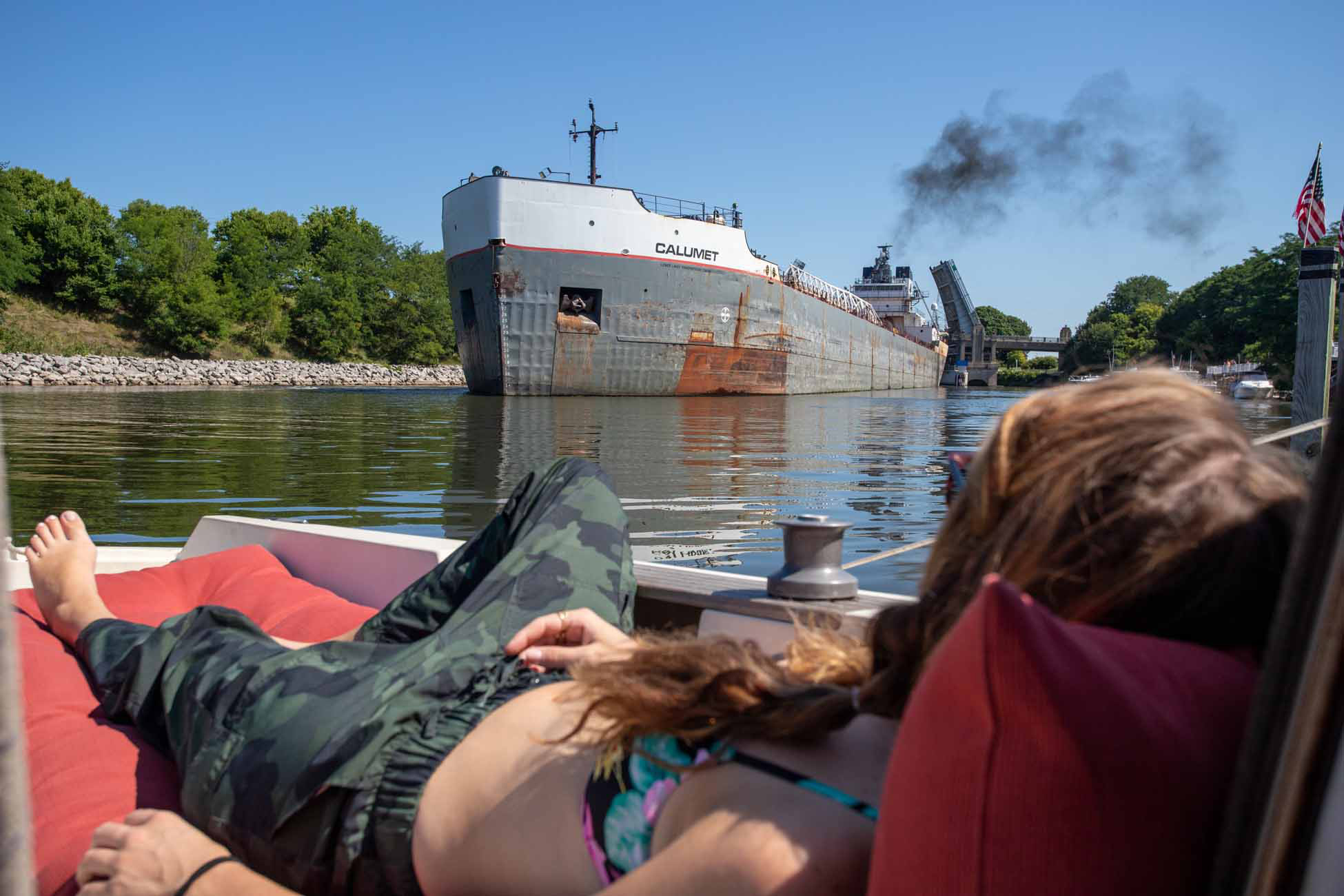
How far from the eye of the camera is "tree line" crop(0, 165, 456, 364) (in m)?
30.8

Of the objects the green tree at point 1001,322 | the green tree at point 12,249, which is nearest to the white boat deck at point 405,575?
the green tree at point 12,249

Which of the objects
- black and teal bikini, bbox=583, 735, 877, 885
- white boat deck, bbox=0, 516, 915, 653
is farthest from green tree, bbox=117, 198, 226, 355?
black and teal bikini, bbox=583, 735, 877, 885

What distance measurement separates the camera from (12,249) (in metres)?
27.8

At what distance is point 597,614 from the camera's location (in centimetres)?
130

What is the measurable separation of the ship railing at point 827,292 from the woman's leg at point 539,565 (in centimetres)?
1868

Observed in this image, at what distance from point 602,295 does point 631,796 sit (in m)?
16.0

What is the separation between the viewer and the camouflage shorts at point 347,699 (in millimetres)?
911

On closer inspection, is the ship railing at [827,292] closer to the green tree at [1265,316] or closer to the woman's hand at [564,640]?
the green tree at [1265,316]

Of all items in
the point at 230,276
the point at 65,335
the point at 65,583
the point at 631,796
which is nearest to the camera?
the point at 631,796

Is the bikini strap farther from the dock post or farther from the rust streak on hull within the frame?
the rust streak on hull

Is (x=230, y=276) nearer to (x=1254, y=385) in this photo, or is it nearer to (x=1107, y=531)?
(x=1254, y=385)

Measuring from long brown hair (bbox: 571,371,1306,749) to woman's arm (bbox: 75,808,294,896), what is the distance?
562 mm

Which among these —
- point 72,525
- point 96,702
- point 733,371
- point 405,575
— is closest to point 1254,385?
point 733,371

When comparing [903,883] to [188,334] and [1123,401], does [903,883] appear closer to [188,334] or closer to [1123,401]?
[1123,401]
